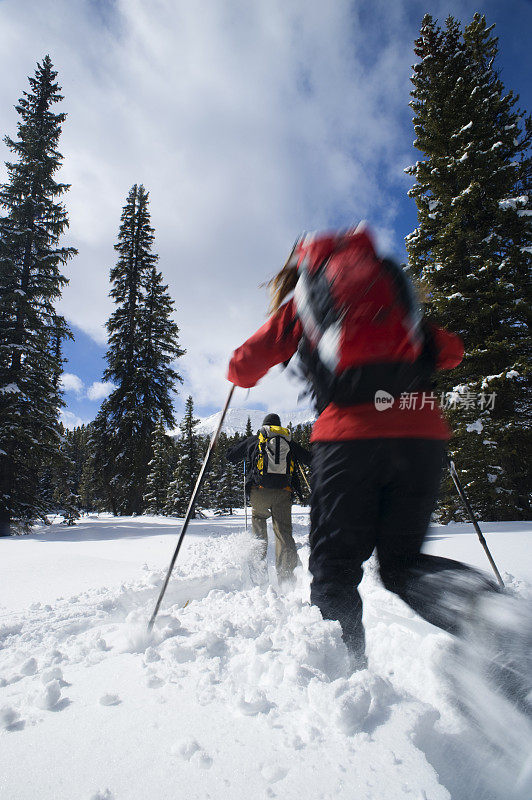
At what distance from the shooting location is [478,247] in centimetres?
915

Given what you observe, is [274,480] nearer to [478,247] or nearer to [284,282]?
[284,282]

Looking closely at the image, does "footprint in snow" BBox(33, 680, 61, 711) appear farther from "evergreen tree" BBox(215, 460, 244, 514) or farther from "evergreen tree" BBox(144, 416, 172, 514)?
"evergreen tree" BBox(215, 460, 244, 514)

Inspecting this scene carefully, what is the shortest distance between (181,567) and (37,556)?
1922 millimetres

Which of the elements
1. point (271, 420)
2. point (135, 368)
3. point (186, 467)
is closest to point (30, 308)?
point (135, 368)

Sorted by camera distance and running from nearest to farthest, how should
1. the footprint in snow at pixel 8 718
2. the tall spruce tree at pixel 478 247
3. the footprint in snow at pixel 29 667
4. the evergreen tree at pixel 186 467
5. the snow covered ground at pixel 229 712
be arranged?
the snow covered ground at pixel 229 712, the footprint in snow at pixel 8 718, the footprint in snow at pixel 29 667, the tall spruce tree at pixel 478 247, the evergreen tree at pixel 186 467

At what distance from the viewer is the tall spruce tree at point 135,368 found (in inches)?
605

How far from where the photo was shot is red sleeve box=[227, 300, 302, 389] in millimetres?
1569

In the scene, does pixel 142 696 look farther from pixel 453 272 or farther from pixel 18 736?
pixel 453 272

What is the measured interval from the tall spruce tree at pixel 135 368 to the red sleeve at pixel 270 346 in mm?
14852

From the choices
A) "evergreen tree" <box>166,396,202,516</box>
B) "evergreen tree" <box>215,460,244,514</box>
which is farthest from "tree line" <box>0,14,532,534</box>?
Answer: "evergreen tree" <box>215,460,244,514</box>

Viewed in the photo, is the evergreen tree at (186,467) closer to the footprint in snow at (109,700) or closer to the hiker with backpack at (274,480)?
the hiker with backpack at (274,480)

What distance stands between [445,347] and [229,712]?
1532 millimetres

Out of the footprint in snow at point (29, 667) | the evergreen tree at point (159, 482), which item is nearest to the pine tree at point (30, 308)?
the footprint in snow at point (29, 667)

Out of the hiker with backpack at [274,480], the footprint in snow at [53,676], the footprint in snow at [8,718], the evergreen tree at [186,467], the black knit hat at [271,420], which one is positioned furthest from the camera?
the evergreen tree at [186,467]
